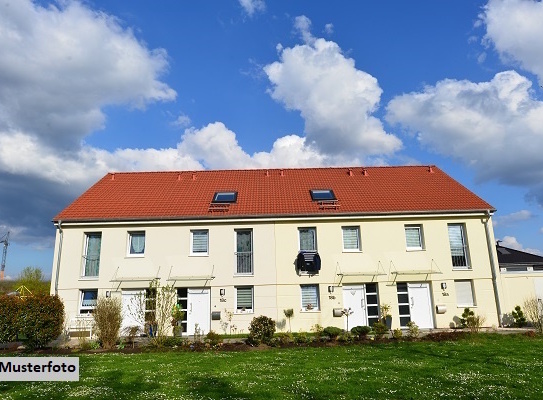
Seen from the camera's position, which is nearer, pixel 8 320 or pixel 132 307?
pixel 8 320

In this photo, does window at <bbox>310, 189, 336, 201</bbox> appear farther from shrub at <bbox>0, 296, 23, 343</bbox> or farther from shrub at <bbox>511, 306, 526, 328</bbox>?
shrub at <bbox>0, 296, 23, 343</bbox>

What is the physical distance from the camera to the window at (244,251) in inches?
807

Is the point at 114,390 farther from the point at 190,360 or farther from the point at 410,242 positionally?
the point at 410,242

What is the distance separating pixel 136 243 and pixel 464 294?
56.0 feet

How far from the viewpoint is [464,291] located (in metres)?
20.7

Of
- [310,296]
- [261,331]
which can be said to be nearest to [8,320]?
[261,331]

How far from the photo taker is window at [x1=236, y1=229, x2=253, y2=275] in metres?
20.5

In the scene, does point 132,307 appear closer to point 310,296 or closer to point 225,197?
point 225,197

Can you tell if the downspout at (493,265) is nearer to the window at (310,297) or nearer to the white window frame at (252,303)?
the window at (310,297)

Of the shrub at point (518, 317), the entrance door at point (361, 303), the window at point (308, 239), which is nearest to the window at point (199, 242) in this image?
the window at point (308, 239)

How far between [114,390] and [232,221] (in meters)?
12.7

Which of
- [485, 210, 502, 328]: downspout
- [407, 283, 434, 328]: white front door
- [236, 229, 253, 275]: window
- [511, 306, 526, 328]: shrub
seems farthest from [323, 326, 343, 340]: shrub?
[511, 306, 526, 328]: shrub

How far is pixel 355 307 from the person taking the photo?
20203 millimetres

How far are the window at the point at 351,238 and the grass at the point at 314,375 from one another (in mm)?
7360
